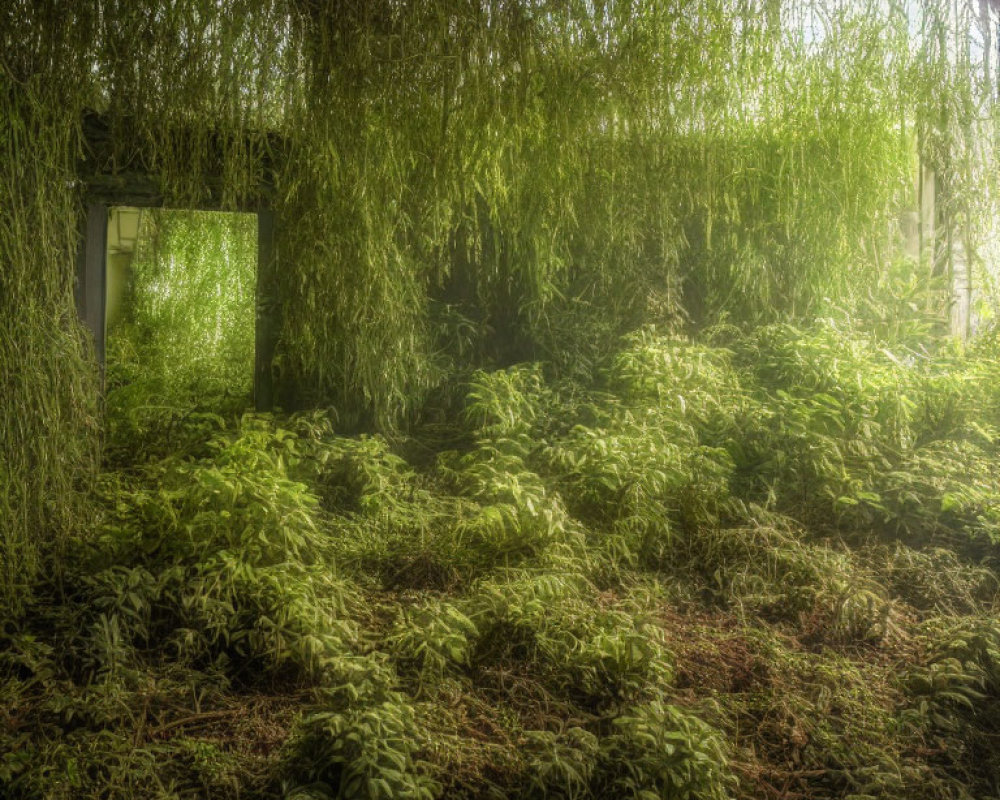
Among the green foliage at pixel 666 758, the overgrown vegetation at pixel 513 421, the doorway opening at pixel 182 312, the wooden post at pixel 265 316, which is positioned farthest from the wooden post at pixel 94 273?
the green foliage at pixel 666 758

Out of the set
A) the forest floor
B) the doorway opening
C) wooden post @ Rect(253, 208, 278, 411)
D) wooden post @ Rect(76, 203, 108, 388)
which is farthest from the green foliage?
Result: the doorway opening

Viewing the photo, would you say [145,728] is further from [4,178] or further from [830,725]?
[830,725]

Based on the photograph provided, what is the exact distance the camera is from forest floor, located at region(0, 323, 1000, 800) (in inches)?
75.2

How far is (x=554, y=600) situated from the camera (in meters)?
2.50

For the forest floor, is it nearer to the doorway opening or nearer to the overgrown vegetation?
the overgrown vegetation

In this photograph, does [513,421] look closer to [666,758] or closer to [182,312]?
[666,758]

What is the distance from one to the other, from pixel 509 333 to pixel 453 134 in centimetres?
140

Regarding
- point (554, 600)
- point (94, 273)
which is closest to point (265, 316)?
point (94, 273)

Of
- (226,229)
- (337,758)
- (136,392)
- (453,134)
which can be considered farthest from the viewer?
(226,229)

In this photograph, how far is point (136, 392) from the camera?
4.25 meters

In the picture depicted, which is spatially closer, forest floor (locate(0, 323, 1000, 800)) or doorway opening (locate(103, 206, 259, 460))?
forest floor (locate(0, 323, 1000, 800))

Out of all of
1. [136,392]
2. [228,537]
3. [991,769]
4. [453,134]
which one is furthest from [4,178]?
[991,769]

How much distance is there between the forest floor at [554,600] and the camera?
1911mm

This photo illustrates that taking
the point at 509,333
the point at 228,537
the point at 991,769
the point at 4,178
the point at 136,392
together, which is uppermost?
the point at 4,178
